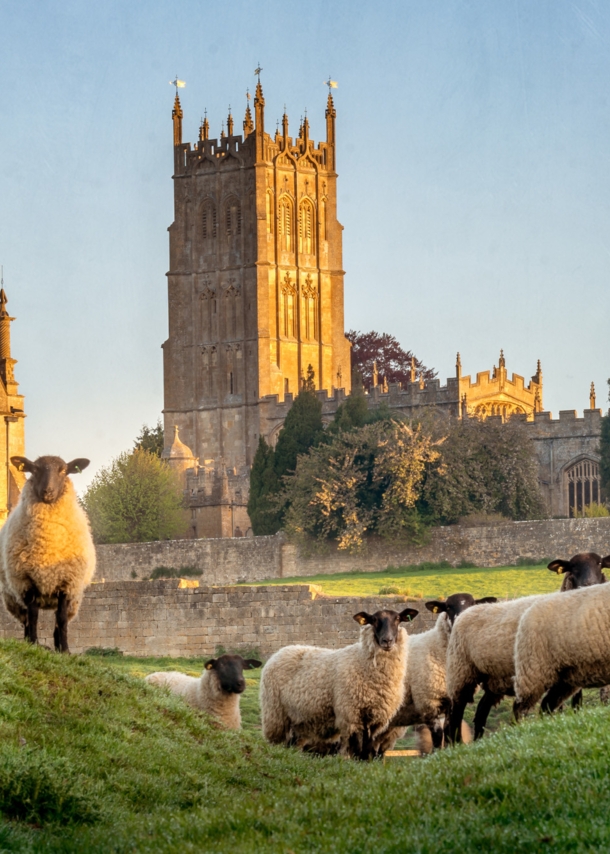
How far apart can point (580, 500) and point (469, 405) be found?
35.5 ft

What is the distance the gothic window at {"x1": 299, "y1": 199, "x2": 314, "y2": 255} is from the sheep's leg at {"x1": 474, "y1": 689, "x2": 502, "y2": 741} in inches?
3600

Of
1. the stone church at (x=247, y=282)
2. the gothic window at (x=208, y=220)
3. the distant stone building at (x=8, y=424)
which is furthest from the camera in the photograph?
the gothic window at (x=208, y=220)

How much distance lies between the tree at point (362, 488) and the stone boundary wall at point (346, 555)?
0.75 m

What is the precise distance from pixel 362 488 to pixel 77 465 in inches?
1674

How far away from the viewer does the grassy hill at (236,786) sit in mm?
8742

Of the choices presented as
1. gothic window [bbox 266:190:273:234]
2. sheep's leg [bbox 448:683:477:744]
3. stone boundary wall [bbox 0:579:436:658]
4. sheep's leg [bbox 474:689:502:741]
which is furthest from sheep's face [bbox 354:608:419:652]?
gothic window [bbox 266:190:273:234]

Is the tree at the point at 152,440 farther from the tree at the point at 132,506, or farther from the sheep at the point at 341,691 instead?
the sheep at the point at 341,691

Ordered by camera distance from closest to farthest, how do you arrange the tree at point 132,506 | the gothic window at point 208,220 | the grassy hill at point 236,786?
1. the grassy hill at point 236,786
2. the tree at point 132,506
3. the gothic window at point 208,220

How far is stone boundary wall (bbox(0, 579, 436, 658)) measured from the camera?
33344 mm

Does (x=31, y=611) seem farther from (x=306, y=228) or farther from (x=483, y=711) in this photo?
(x=306, y=228)

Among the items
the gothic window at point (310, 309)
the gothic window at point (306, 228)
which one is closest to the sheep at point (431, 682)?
the gothic window at point (310, 309)

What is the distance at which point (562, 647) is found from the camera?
1317 cm

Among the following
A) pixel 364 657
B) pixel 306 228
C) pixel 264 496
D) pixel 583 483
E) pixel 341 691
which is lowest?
pixel 341 691

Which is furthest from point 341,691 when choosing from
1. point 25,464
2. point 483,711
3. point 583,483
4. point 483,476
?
point 583,483
